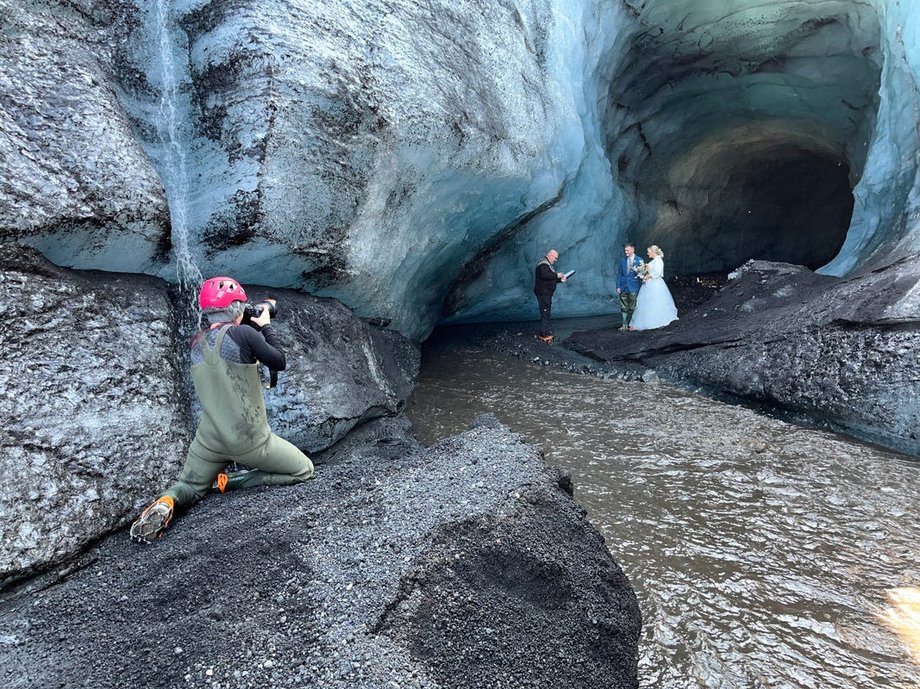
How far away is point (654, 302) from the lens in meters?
9.20

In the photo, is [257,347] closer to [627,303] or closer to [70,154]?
[70,154]

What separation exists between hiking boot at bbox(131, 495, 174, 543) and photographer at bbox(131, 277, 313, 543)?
15mm

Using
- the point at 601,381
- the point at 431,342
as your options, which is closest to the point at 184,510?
the point at 601,381

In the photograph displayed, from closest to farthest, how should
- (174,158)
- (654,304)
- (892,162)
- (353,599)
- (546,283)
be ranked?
(353,599) → (174,158) → (892,162) → (546,283) → (654,304)

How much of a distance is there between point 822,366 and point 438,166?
167 inches

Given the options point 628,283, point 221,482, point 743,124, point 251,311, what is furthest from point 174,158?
point 743,124

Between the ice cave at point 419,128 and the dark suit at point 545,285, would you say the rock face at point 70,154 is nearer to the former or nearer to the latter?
the ice cave at point 419,128

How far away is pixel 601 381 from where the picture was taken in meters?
7.03

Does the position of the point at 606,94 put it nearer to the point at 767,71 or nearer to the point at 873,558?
the point at 767,71

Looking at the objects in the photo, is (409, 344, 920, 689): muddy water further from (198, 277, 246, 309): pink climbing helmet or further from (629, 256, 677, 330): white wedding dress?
(629, 256, 677, 330): white wedding dress

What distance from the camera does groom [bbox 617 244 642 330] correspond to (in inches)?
365

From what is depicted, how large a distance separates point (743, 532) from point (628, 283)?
6159mm

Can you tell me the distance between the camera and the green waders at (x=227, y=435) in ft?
10.9

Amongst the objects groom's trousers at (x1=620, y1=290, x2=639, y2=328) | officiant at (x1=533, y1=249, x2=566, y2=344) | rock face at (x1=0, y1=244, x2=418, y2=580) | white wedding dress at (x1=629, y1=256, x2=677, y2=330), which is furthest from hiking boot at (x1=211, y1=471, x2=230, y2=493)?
groom's trousers at (x1=620, y1=290, x2=639, y2=328)
